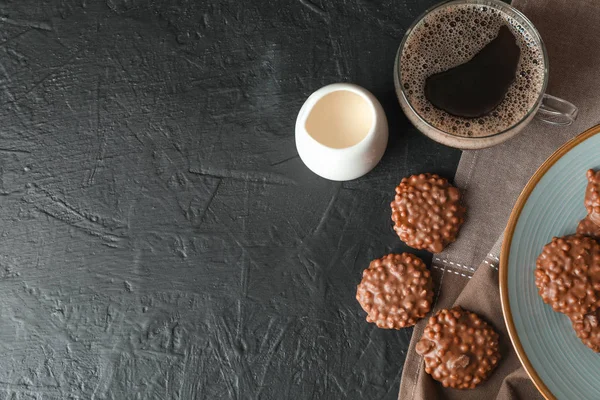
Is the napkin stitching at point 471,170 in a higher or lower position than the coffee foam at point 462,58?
lower

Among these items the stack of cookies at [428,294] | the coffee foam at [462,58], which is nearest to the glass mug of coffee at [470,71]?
the coffee foam at [462,58]

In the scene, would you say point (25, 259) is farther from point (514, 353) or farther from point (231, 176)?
point (514, 353)

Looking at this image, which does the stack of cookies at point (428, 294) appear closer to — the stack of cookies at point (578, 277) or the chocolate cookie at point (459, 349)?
the chocolate cookie at point (459, 349)

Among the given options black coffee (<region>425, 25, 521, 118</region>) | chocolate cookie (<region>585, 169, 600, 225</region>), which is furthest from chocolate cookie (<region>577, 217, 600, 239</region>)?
Result: black coffee (<region>425, 25, 521, 118</region>)

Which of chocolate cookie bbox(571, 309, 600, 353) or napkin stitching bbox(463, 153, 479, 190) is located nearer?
chocolate cookie bbox(571, 309, 600, 353)

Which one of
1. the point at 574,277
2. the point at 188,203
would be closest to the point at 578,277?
the point at 574,277

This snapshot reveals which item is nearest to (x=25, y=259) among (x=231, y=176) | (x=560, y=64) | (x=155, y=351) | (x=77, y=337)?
(x=77, y=337)

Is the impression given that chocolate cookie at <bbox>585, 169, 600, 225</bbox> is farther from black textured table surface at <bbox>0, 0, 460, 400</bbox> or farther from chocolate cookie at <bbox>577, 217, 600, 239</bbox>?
black textured table surface at <bbox>0, 0, 460, 400</bbox>
